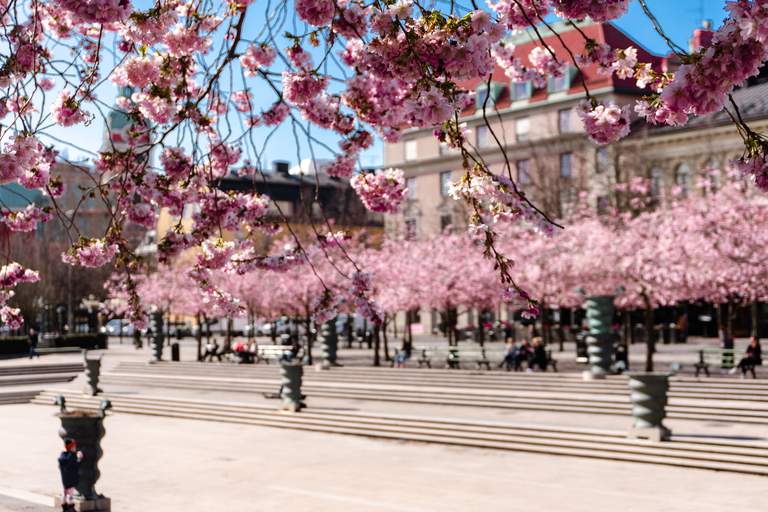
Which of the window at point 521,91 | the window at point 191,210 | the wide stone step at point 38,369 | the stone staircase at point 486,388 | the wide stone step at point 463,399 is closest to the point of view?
the window at point 191,210

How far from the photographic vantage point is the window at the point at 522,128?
7150 cm

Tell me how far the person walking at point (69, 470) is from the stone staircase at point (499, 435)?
363 inches

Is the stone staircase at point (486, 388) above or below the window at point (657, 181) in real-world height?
below

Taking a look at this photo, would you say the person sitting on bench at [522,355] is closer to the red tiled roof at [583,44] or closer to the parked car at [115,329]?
the red tiled roof at [583,44]

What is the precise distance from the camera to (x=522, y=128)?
72000mm

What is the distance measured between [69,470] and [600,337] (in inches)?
743

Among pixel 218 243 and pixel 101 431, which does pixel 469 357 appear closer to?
pixel 101 431

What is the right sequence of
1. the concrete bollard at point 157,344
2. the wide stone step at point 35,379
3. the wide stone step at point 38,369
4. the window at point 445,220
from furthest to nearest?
the window at point 445,220, the concrete bollard at point 157,344, the wide stone step at point 38,369, the wide stone step at point 35,379

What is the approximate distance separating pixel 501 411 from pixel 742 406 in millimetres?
5949

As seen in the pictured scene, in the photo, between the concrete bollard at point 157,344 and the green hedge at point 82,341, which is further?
the green hedge at point 82,341

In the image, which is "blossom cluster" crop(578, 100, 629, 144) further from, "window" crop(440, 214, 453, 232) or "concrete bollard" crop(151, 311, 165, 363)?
"window" crop(440, 214, 453, 232)

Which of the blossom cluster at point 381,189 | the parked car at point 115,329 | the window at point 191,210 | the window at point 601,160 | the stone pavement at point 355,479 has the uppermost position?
the window at point 601,160

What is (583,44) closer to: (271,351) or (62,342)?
(271,351)

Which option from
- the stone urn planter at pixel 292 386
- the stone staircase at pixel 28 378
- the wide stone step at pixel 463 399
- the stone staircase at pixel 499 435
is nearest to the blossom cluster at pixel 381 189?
the stone staircase at pixel 499 435
